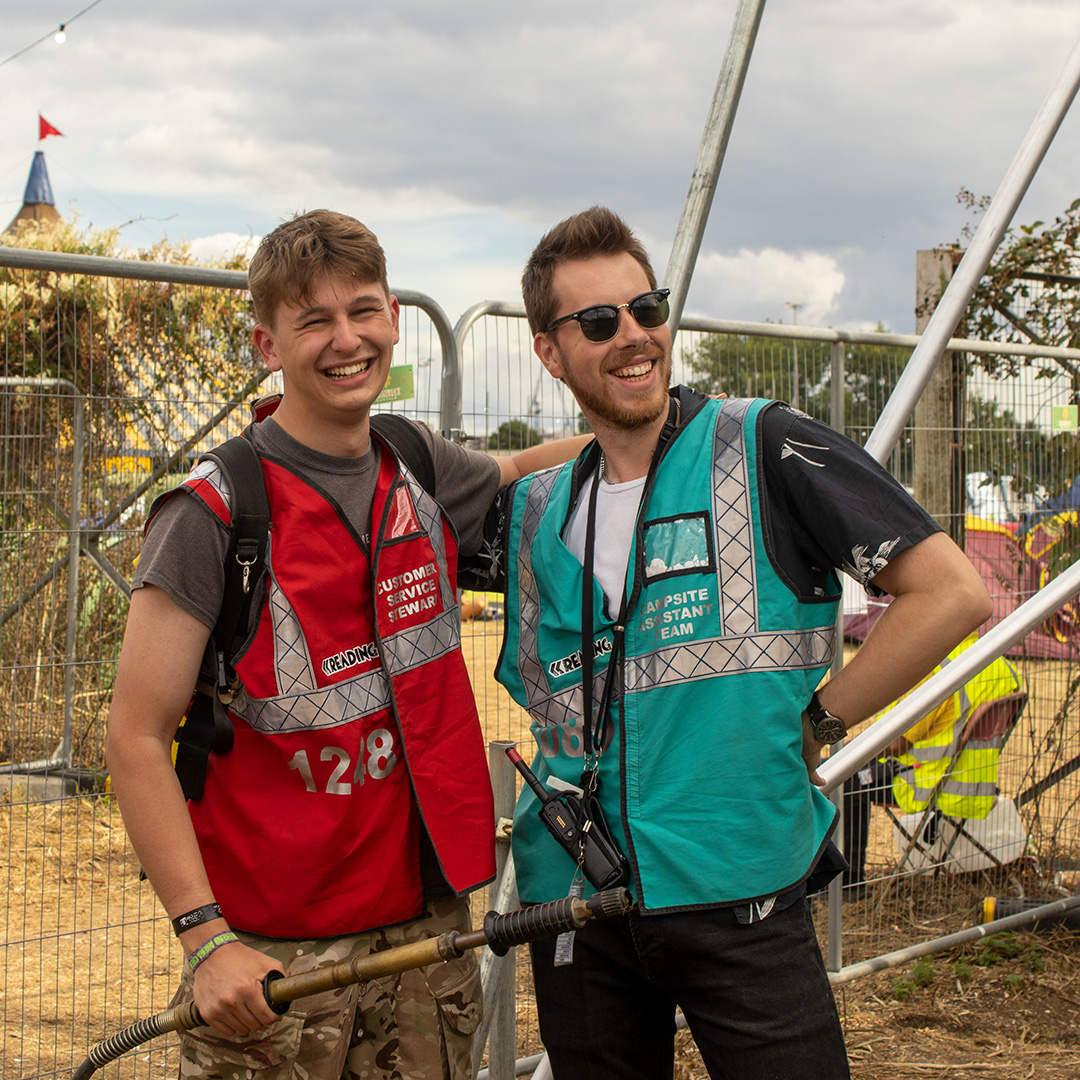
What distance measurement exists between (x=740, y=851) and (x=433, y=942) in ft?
1.80

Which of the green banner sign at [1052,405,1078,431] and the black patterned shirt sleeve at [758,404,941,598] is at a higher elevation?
the green banner sign at [1052,405,1078,431]

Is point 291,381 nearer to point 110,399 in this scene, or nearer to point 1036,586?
point 110,399

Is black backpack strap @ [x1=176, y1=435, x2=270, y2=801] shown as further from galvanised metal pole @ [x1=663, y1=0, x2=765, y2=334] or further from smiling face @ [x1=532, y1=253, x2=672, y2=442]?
galvanised metal pole @ [x1=663, y1=0, x2=765, y2=334]

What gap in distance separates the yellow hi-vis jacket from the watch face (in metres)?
3.13

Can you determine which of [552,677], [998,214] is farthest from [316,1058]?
[998,214]

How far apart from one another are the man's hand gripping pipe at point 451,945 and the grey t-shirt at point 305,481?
24.0 inches

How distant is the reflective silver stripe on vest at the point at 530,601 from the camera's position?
2197 mm

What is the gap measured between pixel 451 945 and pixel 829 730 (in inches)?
29.7

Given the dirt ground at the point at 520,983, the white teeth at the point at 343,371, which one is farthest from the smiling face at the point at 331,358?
the dirt ground at the point at 520,983

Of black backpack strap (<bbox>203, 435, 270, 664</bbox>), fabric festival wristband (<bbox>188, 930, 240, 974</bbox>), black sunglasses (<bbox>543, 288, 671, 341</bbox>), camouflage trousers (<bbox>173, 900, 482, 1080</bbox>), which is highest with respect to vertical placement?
black sunglasses (<bbox>543, 288, 671, 341</bbox>)

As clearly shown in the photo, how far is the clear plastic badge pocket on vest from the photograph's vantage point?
77.0 inches

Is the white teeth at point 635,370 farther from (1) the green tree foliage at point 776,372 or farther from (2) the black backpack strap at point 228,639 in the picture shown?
(1) the green tree foliage at point 776,372

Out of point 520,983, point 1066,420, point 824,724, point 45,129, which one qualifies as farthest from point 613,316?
point 45,129

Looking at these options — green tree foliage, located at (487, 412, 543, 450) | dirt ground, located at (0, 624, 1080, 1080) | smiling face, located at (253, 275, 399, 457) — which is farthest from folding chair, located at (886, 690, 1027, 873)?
smiling face, located at (253, 275, 399, 457)
